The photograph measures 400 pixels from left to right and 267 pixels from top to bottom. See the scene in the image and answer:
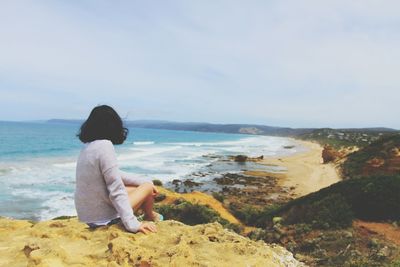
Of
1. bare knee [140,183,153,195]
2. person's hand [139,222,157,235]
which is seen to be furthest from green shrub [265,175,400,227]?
person's hand [139,222,157,235]

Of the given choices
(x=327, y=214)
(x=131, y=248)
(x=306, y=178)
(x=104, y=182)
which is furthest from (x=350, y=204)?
(x=306, y=178)

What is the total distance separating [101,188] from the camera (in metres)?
4.12

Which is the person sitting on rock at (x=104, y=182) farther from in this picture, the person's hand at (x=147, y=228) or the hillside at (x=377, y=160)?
the hillside at (x=377, y=160)

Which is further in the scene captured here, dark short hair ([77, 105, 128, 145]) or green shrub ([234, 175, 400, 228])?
green shrub ([234, 175, 400, 228])

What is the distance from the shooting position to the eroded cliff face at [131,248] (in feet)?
11.5

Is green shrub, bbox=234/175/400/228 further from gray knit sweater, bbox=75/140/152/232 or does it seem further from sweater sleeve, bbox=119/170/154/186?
gray knit sweater, bbox=75/140/152/232

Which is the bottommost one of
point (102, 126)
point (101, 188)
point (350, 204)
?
point (350, 204)

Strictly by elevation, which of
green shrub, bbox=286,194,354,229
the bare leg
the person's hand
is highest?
the bare leg

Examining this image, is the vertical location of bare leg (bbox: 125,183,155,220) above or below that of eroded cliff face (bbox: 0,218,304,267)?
above

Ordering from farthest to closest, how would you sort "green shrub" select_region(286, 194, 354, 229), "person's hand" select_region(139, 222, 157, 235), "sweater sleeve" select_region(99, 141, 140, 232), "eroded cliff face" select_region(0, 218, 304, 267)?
"green shrub" select_region(286, 194, 354, 229) < "person's hand" select_region(139, 222, 157, 235) < "sweater sleeve" select_region(99, 141, 140, 232) < "eroded cliff face" select_region(0, 218, 304, 267)

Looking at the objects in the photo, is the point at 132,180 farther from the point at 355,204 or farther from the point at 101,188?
the point at 355,204

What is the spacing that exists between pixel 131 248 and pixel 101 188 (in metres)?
0.80

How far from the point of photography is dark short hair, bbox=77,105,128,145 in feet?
13.6

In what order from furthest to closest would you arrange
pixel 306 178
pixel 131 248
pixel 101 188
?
1. pixel 306 178
2. pixel 101 188
3. pixel 131 248
